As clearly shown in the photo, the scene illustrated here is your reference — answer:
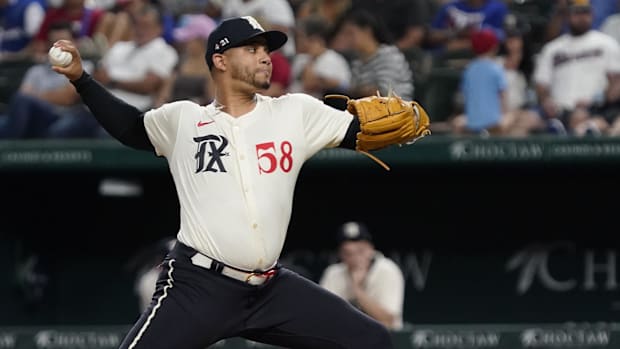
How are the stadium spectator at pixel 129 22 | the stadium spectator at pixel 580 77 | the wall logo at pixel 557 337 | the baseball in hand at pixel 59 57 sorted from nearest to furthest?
the baseball in hand at pixel 59 57 → the wall logo at pixel 557 337 → the stadium spectator at pixel 580 77 → the stadium spectator at pixel 129 22

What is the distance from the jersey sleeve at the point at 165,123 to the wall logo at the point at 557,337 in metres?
3.32

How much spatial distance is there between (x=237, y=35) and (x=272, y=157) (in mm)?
459

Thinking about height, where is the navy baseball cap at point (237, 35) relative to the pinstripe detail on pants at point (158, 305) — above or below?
above

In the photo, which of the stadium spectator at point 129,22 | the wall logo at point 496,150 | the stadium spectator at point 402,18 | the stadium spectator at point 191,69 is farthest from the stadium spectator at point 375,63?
the stadium spectator at point 129,22

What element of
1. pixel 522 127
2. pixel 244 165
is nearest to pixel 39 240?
pixel 522 127

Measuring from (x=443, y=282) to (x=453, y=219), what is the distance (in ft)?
1.44

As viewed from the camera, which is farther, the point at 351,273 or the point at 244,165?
the point at 351,273

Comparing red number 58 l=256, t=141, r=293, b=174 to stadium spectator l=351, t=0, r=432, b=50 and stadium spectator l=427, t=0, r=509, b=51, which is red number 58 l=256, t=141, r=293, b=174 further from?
stadium spectator l=351, t=0, r=432, b=50

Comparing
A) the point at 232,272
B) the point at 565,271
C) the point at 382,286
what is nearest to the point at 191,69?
the point at 382,286

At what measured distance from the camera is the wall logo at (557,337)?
308 inches

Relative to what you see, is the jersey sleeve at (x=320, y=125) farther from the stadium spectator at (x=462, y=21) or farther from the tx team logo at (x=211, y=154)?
the stadium spectator at (x=462, y=21)

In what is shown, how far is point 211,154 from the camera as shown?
5.08 meters

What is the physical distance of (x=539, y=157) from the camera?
28.5 ft

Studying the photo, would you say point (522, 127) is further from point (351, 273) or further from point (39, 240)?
point (39, 240)
